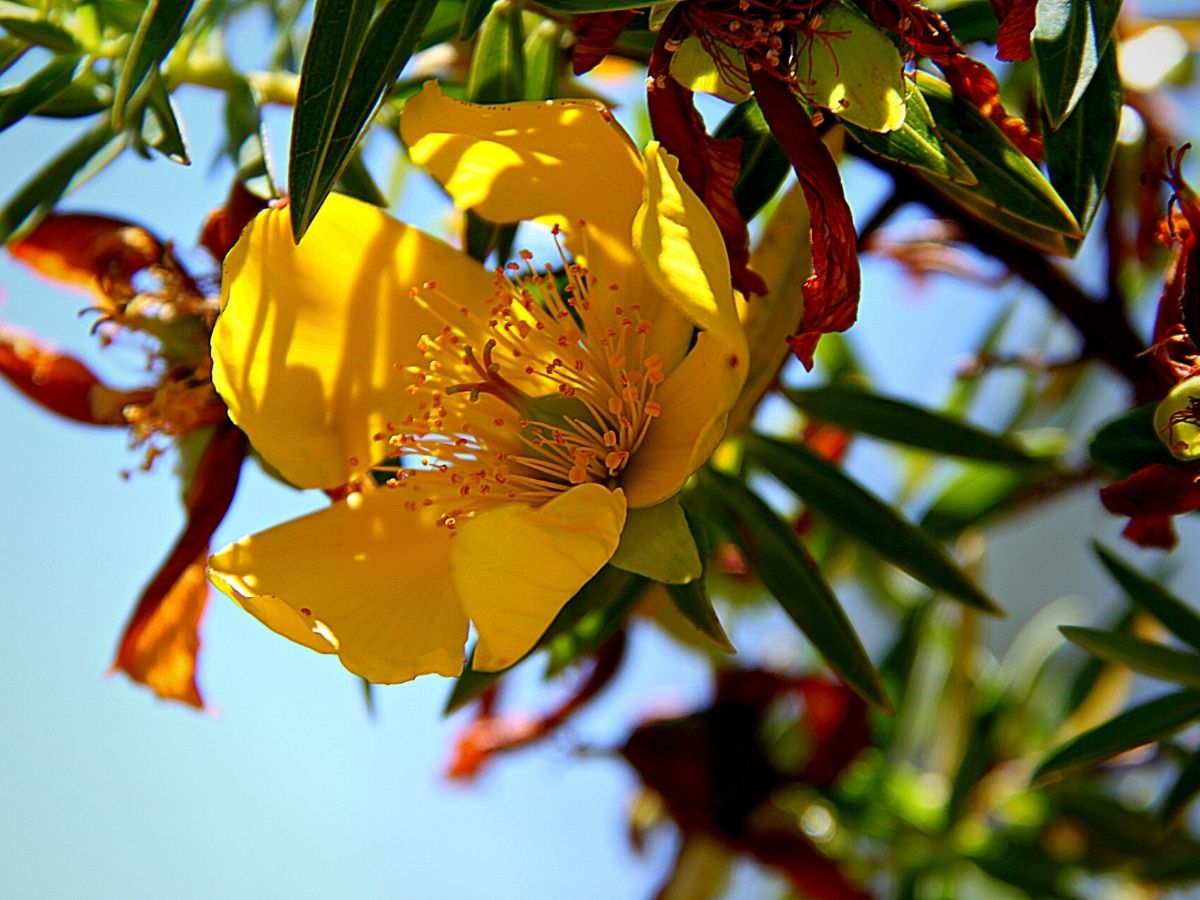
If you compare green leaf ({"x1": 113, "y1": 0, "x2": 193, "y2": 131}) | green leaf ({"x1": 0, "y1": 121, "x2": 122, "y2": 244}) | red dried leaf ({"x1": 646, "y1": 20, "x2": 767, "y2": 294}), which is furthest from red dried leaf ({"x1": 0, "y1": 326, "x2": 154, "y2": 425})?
red dried leaf ({"x1": 646, "y1": 20, "x2": 767, "y2": 294})

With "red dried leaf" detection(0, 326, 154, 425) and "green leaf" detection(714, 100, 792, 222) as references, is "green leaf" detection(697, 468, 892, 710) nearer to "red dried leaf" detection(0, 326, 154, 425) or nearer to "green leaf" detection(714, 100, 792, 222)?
"green leaf" detection(714, 100, 792, 222)

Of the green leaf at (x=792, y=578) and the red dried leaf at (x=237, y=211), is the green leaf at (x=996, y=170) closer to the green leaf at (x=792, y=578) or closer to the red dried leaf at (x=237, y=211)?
the green leaf at (x=792, y=578)

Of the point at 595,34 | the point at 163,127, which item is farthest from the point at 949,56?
the point at 163,127

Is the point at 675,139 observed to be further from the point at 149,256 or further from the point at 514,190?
the point at 149,256

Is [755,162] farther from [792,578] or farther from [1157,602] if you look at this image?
[1157,602]

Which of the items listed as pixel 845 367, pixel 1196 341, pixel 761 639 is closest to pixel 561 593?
pixel 1196 341
